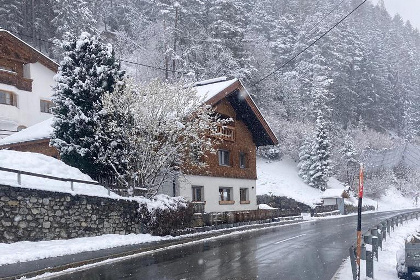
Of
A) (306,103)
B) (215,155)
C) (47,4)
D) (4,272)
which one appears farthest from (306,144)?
(4,272)

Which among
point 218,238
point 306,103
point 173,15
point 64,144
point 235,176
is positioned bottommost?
point 218,238

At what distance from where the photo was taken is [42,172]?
18.3 metres

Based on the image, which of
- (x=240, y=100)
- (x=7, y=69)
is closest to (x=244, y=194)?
(x=240, y=100)

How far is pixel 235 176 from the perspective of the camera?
33375 millimetres

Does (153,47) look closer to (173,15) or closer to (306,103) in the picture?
(173,15)

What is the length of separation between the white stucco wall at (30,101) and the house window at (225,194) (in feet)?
66.0

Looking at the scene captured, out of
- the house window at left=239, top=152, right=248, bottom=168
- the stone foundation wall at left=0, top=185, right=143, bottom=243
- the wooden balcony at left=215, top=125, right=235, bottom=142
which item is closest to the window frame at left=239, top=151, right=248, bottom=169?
the house window at left=239, top=152, right=248, bottom=168

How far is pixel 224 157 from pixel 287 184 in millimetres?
21640

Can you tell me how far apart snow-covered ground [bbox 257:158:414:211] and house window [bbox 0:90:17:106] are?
85.7 ft

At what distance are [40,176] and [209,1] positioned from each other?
169 feet

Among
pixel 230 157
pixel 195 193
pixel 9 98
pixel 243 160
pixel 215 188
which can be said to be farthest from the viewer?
pixel 9 98

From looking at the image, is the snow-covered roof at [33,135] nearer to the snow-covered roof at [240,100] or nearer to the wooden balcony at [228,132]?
the snow-covered roof at [240,100]

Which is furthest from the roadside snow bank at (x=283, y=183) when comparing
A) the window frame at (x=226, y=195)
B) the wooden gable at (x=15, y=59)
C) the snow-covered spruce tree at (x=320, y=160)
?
the wooden gable at (x=15, y=59)

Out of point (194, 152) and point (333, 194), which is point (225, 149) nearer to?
point (194, 152)
